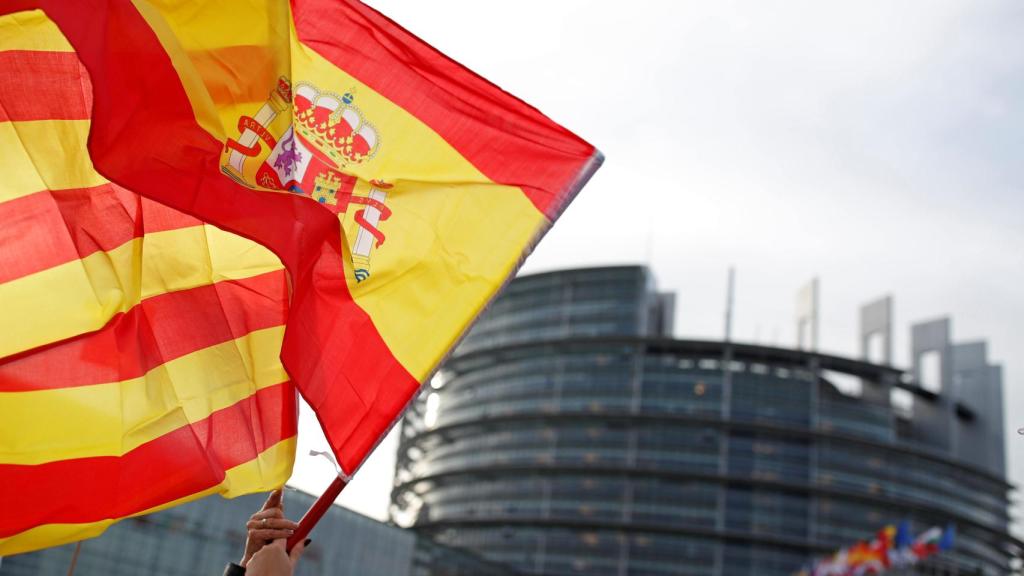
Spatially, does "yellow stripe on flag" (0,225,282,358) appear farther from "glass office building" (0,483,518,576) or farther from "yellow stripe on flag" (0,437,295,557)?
"glass office building" (0,483,518,576)

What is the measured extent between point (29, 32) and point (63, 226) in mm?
866

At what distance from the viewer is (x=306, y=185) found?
5.95 metres

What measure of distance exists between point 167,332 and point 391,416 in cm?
112

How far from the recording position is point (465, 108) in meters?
6.34

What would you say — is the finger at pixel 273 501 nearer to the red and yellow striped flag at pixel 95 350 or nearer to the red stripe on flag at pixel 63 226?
the red and yellow striped flag at pixel 95 350

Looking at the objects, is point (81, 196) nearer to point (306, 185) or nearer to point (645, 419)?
point (306, 185)

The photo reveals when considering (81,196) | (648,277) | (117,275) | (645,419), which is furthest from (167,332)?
(648,277)

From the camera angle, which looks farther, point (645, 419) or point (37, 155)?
point (645, 419)

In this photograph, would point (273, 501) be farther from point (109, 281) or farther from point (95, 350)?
point (109, 281)

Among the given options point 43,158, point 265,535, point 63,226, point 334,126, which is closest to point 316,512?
point 265,535

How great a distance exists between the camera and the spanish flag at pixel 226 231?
16.9ft

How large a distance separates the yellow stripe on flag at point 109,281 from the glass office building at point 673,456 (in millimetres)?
96103

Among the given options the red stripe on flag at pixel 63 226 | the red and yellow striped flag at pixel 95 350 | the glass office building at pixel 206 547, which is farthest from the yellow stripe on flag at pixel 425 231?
the glass office building at pixel 206 547

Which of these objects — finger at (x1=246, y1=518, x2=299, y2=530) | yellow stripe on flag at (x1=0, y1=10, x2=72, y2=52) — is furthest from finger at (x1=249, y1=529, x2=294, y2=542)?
yellow stripe on flag at (x1=0, y1=10, x2=72, y2=52)
